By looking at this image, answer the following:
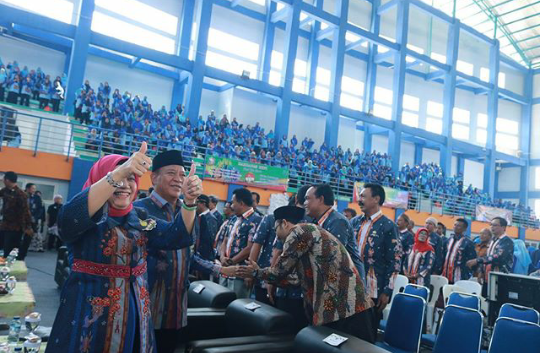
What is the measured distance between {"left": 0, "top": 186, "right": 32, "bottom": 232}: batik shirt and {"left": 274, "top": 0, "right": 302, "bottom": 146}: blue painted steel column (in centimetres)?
1180

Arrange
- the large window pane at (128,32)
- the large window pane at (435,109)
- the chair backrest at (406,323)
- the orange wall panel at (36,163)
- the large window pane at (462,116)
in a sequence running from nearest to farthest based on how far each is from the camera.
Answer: the chair backrest at (406,323)
the orange wall panel at (36,163)
the large window pane at (128,32)
the large window pane at (435,109)
the large window pane at (462,116)

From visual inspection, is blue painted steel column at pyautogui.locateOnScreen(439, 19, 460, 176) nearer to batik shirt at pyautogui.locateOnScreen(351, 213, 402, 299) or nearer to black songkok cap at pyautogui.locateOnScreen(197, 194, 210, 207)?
black songkok cap at pyautogui.locateOnScreen(197, 194, 210, 207)

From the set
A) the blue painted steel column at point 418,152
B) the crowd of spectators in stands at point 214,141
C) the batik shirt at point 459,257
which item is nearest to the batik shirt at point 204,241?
the batik shirt at point 459,257

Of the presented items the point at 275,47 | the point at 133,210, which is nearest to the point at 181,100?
the point at 275,47

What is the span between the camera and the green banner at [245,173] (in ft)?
38.3

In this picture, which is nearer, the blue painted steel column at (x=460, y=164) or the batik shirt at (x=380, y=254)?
the batik shirt at (x=380, y=254)

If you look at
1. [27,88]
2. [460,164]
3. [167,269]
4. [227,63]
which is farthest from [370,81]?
[167,269]

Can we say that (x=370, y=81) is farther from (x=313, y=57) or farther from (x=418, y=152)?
(x=418, y=152)

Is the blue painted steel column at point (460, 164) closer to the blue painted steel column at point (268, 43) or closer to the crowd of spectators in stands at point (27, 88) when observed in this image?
the blue painted steel column at point (268, 43)

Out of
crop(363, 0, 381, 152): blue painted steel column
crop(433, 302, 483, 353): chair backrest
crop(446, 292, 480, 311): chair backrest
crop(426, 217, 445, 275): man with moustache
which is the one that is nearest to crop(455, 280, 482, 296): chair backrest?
crop(446, 292, 480, 311): chair backrest

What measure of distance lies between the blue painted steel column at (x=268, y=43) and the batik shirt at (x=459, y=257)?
43.4 ft

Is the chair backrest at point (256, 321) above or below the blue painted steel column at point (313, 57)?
below

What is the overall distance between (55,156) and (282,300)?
28.7ft

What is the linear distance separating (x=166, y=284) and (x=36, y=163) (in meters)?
9.08
